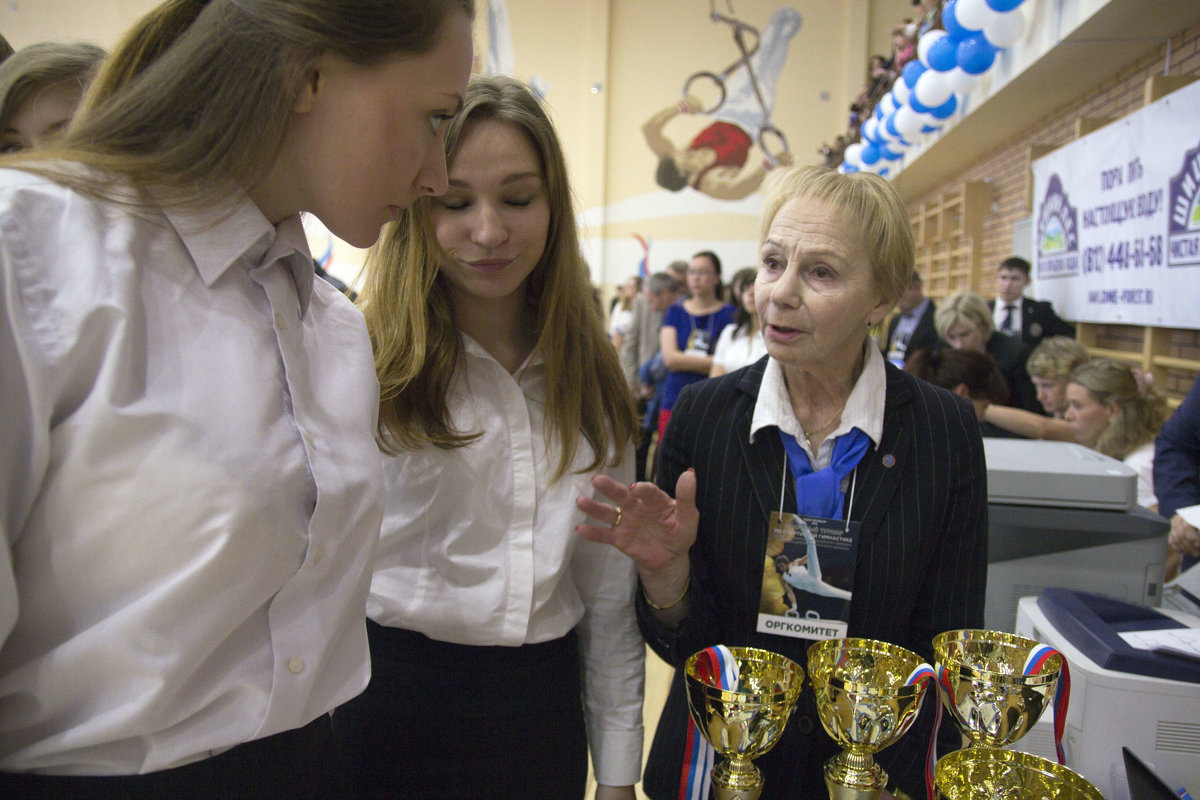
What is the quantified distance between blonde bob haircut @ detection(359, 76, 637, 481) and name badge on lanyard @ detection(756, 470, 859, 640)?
325mm

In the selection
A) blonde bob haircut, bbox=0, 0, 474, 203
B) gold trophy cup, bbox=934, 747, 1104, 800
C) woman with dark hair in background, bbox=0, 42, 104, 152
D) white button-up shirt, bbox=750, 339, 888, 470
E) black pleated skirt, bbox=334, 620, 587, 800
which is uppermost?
woman with dark hair in background, bbox=0, 42, 104, 152

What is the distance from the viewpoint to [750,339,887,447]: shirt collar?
53.4 inches

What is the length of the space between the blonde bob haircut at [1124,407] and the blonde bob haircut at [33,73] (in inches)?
139

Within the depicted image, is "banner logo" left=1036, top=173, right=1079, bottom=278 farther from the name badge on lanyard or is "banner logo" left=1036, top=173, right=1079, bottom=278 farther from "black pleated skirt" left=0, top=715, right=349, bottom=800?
"black pleated skirt" left=0, top=715, right=349, bottom=800

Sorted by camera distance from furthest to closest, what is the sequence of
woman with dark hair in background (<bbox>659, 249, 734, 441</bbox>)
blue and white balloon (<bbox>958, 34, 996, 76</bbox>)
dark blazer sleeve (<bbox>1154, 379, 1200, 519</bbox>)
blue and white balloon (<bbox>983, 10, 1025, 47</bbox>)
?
woman with dark hair in background (<bbox>659, 249, 734, 441</bbox>)
blue and white balloon (<bbox>958, 34, 996, 76</bbox>)
blue and white balloon (<bbox>983, 10, 1025, 47</bbox>)
dark blazer sleeve (<bbox>1154, 379, 1200, 519</bbox>)

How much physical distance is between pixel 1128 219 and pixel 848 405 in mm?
4026

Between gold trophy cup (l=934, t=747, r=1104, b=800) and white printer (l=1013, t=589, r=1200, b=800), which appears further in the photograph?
white printer (l=1013, t=589, r=1200, b=800)

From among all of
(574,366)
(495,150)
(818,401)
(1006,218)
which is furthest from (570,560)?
(1006,218)

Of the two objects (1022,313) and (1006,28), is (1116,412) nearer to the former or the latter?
(1022,313)

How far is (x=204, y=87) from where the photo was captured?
762 millimetres

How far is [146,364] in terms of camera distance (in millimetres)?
726

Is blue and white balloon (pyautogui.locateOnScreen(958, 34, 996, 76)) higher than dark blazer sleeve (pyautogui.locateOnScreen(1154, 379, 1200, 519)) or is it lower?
higher

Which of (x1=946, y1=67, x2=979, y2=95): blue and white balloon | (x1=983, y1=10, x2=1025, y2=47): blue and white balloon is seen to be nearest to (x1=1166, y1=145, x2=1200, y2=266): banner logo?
(x1=983, y1=10, x2=1025, y2=47): blue and white balloon

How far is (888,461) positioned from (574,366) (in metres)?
0.56
